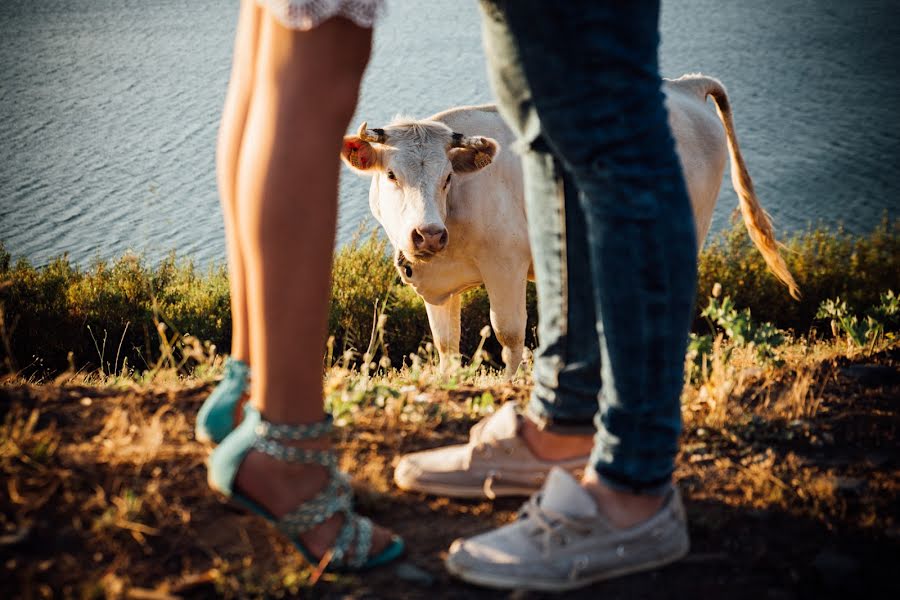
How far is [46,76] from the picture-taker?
66.1ft

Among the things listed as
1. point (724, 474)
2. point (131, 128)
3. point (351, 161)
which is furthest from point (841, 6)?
point (724, 474)

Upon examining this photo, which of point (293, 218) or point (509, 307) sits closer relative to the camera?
point (293, 218)

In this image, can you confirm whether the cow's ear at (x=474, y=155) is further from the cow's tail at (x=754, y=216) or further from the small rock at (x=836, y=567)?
the small rock at (x=836, y=567)

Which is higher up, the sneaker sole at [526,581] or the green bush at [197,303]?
the sneaker sole at [526,581]

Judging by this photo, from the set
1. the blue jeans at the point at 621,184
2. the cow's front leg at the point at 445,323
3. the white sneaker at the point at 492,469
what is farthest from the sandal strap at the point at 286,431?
the cow's front leg at the point at 445,323

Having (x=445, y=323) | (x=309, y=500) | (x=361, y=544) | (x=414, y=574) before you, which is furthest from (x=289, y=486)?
(x=445, y=323)

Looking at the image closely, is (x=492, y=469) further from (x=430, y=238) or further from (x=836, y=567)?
(x=430, y=238)

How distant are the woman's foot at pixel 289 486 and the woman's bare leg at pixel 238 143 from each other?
0.39 meters

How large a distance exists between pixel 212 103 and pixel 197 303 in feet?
26.5

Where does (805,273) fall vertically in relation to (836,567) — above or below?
below

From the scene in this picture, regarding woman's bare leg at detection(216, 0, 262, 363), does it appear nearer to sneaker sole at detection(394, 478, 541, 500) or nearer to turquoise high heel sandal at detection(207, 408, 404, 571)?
turquoise high heel sandal at detection(207, 408, 404, 571)

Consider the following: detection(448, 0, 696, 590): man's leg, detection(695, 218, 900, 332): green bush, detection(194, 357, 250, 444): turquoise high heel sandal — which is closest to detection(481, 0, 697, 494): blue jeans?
detection(448, 0, 696, 590): man's leg

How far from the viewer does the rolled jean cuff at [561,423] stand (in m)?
2.07

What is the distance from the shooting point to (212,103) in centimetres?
1831
